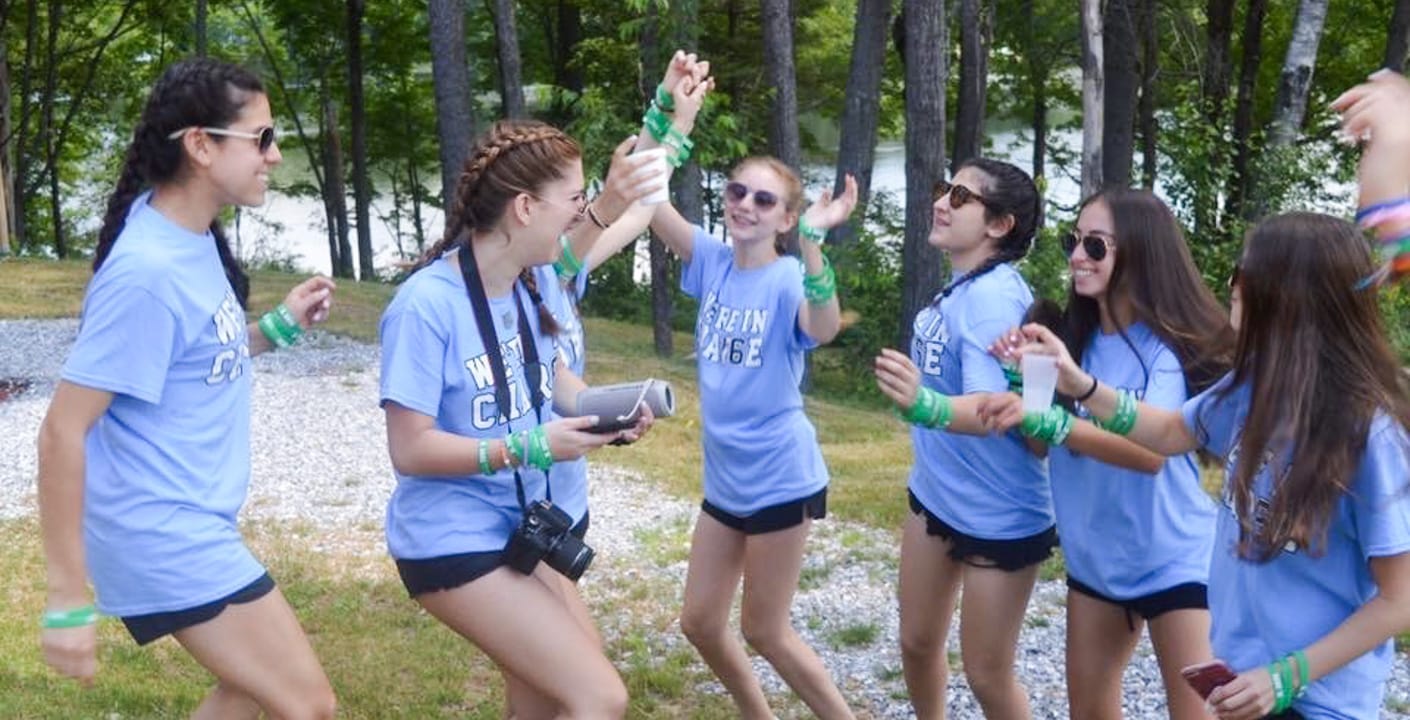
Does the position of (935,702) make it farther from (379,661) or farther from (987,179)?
(379,661)

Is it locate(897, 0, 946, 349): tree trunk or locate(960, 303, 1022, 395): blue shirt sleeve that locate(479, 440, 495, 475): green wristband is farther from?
locate(897, 0, 946, 349): tree trunk

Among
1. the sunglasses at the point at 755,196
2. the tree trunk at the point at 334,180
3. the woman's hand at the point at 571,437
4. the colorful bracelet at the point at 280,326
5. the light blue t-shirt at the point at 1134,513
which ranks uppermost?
the sunglasses at the point at 755,196

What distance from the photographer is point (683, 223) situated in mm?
5168

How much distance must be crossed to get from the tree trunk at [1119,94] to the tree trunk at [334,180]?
15.6 m

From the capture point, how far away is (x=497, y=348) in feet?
12.3

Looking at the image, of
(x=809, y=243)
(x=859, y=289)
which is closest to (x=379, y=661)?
(x=809, y=243)

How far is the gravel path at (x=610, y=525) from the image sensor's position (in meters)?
6.25

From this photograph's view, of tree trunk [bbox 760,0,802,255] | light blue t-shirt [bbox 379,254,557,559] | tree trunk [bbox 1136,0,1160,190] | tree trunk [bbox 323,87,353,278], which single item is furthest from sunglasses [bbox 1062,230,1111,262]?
tree trunk [bbox 323,87,353,278]

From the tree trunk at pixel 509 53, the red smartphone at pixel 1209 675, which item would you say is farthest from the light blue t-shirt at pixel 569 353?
the tree trunk at pixel 509 53

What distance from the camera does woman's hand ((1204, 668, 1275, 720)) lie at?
284 centimetres

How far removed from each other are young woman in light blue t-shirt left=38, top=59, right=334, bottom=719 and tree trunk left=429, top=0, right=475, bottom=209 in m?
11.9

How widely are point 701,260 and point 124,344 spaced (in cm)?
228

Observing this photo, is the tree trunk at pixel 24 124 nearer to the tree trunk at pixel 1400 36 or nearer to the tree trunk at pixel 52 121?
the tree trunk at pixel 52 121

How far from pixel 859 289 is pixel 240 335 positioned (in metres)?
14.9
